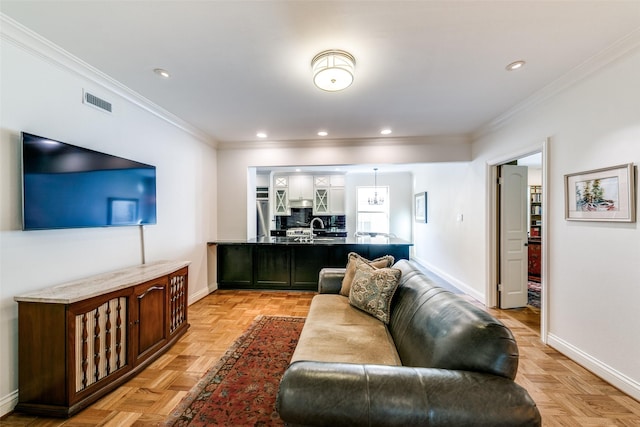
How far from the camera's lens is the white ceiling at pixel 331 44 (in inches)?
62.9

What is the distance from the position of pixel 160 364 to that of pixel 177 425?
86cm

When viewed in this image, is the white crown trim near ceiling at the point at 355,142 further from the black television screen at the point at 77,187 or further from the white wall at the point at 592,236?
the black television screen at the point at 77,187

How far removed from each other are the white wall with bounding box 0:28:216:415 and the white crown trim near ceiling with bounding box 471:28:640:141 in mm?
4199

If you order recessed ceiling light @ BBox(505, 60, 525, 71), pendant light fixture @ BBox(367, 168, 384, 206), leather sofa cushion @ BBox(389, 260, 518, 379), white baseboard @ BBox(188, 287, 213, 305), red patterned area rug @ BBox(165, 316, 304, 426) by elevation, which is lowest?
red patterned area rug @ BBox(165, 316, 304, 426)

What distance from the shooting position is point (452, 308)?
1351 millimetres

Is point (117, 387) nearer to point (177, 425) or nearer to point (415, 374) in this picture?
point (177, 425)

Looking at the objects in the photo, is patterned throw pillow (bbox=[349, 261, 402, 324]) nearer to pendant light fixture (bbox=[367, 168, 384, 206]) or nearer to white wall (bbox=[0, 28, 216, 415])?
white wall (bbox=[0, 28, 216, 415])

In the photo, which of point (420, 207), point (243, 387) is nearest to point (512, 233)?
point (420, 207)

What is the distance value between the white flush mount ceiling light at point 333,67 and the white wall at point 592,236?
2052 millimetres

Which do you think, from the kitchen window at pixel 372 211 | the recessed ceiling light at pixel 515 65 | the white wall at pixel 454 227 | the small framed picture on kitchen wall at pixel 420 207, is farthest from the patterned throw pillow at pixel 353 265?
the kitchen window at pixel 372 211

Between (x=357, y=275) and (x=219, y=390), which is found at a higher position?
(x=357, y=275)

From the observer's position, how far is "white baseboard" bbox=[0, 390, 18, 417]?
167 cm

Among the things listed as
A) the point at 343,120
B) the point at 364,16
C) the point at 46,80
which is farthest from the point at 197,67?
the point at 343,120

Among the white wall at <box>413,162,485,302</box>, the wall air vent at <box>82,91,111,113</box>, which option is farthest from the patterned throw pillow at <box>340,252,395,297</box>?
the wall air vent at <box>82,91,111,113</box>
